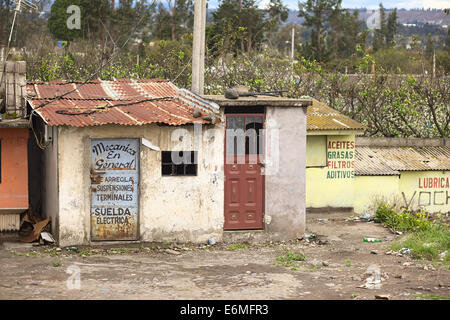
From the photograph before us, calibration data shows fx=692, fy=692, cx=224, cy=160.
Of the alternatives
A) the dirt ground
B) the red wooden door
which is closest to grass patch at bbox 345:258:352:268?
the dirt ground

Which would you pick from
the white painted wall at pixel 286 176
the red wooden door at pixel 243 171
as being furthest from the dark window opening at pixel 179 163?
the white painted wall at pixel 286 176

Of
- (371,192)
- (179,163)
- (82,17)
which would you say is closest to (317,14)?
(82,17)

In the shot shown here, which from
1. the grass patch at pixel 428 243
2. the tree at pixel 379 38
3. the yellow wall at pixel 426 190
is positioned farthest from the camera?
the tree at pixel 379 38

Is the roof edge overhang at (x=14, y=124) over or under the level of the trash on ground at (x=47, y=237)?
over

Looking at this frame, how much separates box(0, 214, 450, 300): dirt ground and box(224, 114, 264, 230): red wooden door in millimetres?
630

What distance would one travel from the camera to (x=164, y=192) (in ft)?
42.9

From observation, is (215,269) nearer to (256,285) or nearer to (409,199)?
(256,285)

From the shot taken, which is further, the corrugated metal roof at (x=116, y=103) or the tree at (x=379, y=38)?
the tree at (x=379, y=38)

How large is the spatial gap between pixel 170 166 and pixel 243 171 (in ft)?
4.79

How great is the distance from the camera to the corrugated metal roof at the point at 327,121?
17281mm

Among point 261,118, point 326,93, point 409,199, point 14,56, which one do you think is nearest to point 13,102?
point 261,118

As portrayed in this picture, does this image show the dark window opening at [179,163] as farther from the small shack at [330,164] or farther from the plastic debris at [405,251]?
the small shack at [330,164]

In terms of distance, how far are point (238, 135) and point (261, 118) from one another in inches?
22.5

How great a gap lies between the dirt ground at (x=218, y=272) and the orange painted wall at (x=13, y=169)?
3.49 feet
